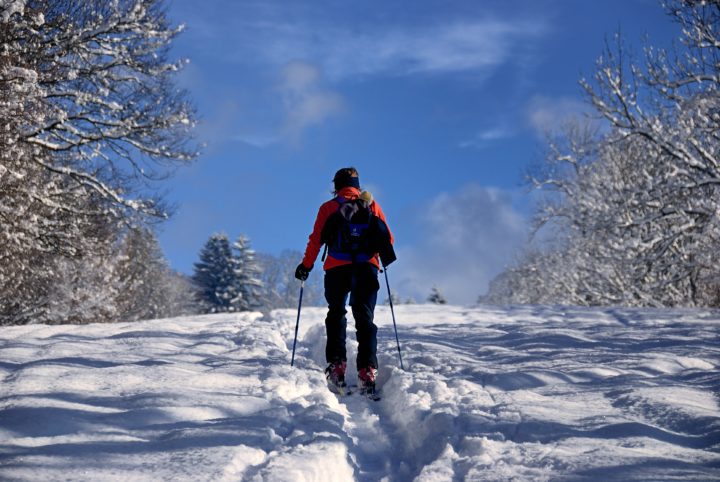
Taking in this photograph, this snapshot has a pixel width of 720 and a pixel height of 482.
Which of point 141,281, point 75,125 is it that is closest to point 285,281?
point 141,281

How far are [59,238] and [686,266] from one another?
15.8 m

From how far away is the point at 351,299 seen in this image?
597 cm

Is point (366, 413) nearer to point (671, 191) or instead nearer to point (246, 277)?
point (671, 191)

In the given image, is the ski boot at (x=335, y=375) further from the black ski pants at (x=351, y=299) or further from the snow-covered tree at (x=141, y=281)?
the snow-covered tree at (x=141, y=281)

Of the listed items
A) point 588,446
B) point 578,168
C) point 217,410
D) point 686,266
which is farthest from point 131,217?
point 578,168

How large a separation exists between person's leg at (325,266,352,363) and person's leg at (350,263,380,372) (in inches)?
4.0

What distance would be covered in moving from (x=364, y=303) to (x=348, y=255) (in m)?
0.55

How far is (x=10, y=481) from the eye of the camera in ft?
9.36

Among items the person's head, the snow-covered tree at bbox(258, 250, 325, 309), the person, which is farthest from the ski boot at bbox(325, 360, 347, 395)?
the snow-covered tree at bbox(258, 250, 325, 309)

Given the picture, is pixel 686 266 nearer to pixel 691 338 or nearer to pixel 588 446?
pixel 691 338

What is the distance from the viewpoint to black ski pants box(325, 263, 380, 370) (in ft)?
19.2

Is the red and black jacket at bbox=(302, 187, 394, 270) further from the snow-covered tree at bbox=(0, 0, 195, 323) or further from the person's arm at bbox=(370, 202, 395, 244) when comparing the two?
the snow-covered tree at bbox=(0, 0, 195, 323)

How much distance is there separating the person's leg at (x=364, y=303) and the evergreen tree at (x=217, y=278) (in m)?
36.7

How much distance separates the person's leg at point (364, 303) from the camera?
5.79 m
